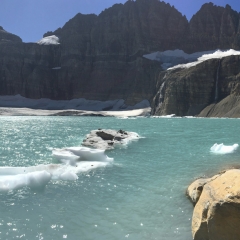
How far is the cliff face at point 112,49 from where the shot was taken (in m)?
166

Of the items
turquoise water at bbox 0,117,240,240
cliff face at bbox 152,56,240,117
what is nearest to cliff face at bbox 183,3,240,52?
cliff face at bbox 152,56,240,117

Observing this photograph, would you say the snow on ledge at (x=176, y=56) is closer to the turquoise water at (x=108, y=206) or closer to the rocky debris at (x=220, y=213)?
the turquoise water at (x=108, y=206)

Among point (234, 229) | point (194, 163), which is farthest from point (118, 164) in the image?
point (234, 229)

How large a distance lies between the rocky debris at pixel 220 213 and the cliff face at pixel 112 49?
146998 millimetres

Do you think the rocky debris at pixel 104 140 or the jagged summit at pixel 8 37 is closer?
the rocky debris at pixel 104 140

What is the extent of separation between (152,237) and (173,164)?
937 cm

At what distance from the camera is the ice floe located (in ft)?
37.4

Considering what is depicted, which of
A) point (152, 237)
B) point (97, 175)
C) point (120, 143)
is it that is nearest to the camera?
point (152, 237)

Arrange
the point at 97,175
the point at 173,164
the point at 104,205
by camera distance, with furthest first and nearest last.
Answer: the point at 173,164, the point at 97,175, the point at 104,205

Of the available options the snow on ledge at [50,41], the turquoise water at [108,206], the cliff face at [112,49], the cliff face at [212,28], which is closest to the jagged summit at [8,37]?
the cliff face at [112,49]

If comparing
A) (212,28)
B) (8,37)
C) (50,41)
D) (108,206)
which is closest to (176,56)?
(212,28)

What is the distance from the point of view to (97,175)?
1332cm

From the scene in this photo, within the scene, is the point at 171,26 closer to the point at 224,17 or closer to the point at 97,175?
the point at 224,17

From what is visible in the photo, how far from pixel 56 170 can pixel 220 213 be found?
9.24 m
